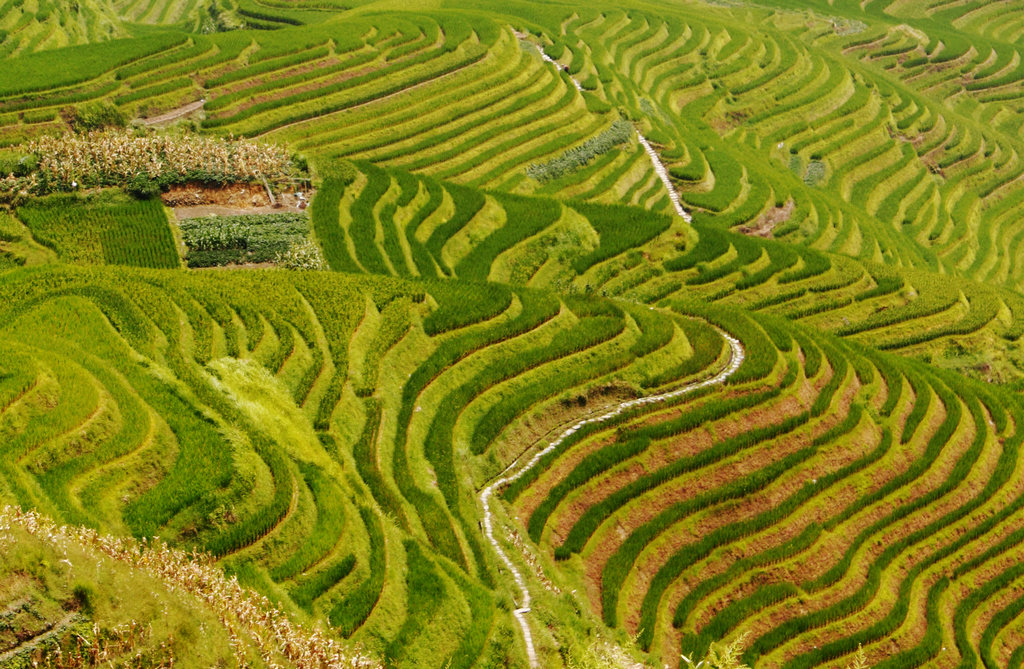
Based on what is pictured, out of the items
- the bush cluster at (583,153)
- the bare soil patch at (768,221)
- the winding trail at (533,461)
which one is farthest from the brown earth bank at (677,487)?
the bush cluster at (583,153)

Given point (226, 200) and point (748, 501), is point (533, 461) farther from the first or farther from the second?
point (226, 200)

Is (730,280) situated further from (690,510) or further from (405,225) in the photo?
(690,510)

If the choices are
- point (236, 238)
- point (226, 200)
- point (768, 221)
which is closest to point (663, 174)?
point (768, 221)

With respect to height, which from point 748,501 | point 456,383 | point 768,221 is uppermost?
point 768,221

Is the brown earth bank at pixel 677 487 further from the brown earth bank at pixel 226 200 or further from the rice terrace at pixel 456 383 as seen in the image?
the brown earth bank at pixel 226 200

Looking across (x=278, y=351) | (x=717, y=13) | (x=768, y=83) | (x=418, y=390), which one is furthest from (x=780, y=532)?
(x=717, y=13)

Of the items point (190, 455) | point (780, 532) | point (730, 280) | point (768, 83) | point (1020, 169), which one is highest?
point (768, 83)
